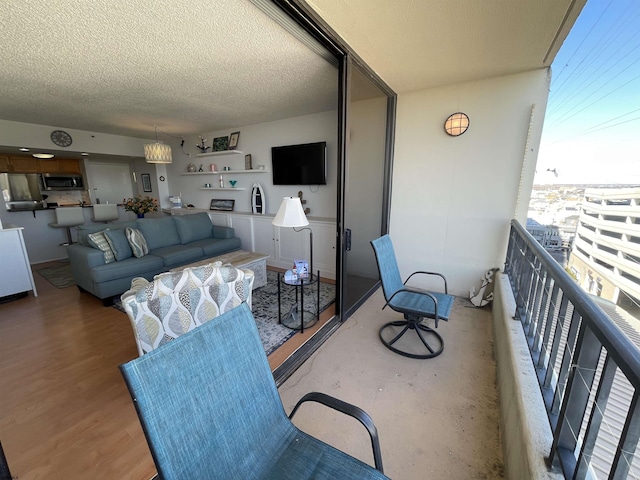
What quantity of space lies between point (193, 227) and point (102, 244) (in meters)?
1.41

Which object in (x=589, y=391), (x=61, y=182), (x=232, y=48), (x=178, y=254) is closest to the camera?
(x=589, y=391)

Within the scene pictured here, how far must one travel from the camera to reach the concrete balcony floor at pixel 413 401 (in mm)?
1371

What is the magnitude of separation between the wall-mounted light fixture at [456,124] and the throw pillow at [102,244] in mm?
4295

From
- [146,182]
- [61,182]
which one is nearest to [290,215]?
[146,182]

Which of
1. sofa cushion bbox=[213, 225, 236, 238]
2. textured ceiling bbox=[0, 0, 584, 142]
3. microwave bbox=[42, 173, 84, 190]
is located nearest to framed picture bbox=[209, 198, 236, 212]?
sofa cushion bbox=[213, 225, 236, 238]

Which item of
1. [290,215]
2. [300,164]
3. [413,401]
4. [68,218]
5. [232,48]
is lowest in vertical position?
[413,401]

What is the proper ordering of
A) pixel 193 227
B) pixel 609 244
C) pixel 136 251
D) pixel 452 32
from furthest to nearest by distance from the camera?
pixel 193 227 < pixel 136 251 < pixel 452 32 < pixel 609 244

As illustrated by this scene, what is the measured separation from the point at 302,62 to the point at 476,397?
2.96 metres

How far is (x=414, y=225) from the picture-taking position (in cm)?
338

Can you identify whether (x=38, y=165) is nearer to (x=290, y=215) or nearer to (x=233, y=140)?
(x=233, y=140)

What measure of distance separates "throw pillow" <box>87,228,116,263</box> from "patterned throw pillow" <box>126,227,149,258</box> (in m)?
0.24

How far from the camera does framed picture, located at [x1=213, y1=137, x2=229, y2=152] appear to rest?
16.4 feet

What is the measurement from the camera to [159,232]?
399cm

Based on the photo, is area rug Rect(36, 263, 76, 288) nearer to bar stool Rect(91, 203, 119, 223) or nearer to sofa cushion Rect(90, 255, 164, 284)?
bar stool Rect(91, 203, 119, 223)
